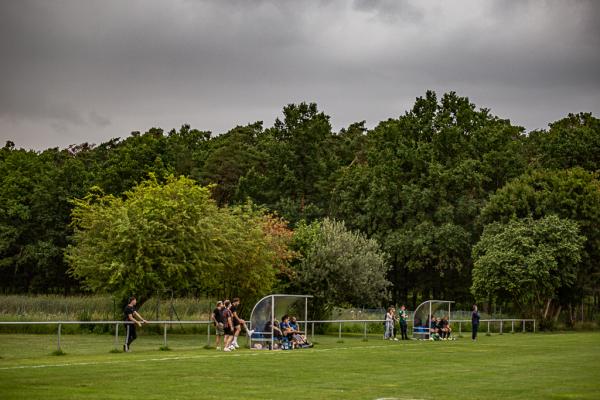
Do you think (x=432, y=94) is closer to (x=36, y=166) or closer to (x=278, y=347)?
(x=36, y=166)

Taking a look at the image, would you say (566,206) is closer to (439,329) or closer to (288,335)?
(439,329)

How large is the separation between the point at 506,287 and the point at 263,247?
1885cm

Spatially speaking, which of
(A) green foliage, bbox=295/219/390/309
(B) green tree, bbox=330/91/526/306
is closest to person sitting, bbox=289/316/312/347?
(A) green foliage, bbox=295/219/390/309

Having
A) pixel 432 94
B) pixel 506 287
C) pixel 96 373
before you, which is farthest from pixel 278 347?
pixel 432 94

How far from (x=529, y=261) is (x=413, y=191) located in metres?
16.1

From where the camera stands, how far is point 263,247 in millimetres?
49875

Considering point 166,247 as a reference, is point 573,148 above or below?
above

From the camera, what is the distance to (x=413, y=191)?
241 feet

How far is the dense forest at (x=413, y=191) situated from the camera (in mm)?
62469

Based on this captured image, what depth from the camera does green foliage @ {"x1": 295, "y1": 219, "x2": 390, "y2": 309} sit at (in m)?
52.2

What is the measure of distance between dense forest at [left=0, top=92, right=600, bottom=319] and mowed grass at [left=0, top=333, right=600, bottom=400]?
2454 centimetres

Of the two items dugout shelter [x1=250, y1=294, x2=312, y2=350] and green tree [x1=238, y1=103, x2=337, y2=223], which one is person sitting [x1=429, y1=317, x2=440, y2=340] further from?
green tree [x1=238, y1=103, x2=337, y2=223]

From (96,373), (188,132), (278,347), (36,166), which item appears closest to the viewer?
(96,373)

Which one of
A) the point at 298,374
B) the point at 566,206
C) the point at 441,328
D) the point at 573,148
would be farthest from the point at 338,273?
the point at 573,148
